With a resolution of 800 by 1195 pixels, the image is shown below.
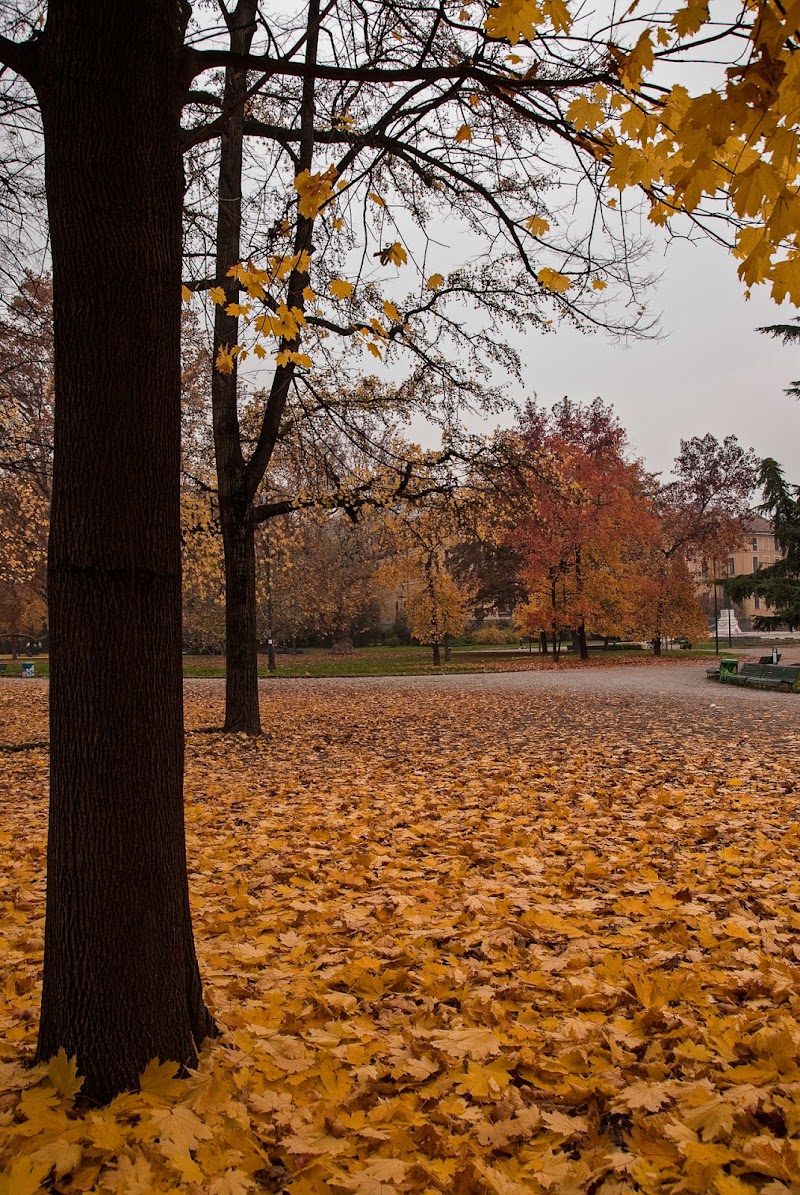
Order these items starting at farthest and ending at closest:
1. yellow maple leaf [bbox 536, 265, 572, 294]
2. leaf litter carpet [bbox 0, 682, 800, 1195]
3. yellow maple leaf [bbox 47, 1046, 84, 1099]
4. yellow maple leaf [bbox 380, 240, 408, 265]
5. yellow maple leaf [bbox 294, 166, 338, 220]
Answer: yellow maple leaf [bbox 536, 265, 572, 294]
yellow maple leaf [bbox 380, 240, 408, 265]
yellow maple leaf [bbox 294, 166, 338, 220]
yellow maple leaf [bbox 47, 1046, 84, 1099]
leaf litter carpet [bbox 0, 682, 800, 1195]

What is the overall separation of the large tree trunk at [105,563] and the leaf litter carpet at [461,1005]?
0.82ft

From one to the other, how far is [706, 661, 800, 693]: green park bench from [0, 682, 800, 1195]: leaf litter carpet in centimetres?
1223

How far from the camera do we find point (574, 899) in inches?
141

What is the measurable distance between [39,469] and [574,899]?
33.3ft

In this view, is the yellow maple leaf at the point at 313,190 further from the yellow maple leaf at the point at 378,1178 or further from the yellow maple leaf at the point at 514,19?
Answer: the yellow maple leaf at the point at 378,1178

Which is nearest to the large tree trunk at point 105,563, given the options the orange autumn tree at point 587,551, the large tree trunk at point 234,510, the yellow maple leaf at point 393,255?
the yellow maple leaf at point 393,255

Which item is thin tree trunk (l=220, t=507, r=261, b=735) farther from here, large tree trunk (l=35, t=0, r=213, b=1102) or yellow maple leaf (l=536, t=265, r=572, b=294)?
large tree trunk (l=35, t=0, r=213, b=1102)

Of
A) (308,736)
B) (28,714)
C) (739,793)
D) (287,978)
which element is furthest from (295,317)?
(28,714)

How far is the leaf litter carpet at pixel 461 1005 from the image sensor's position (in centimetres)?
179

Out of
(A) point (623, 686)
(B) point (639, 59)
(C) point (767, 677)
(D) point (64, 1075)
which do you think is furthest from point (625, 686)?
(D) point (64, 1075)

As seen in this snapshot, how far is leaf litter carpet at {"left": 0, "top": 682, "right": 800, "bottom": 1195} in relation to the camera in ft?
5.88

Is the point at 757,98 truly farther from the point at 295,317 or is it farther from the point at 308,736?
the point at 308,736

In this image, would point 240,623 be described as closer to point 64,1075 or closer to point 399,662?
point 64,1075

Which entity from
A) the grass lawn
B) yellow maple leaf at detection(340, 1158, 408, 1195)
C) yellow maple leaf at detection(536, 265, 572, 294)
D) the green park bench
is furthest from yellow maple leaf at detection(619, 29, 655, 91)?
the grass lawn
